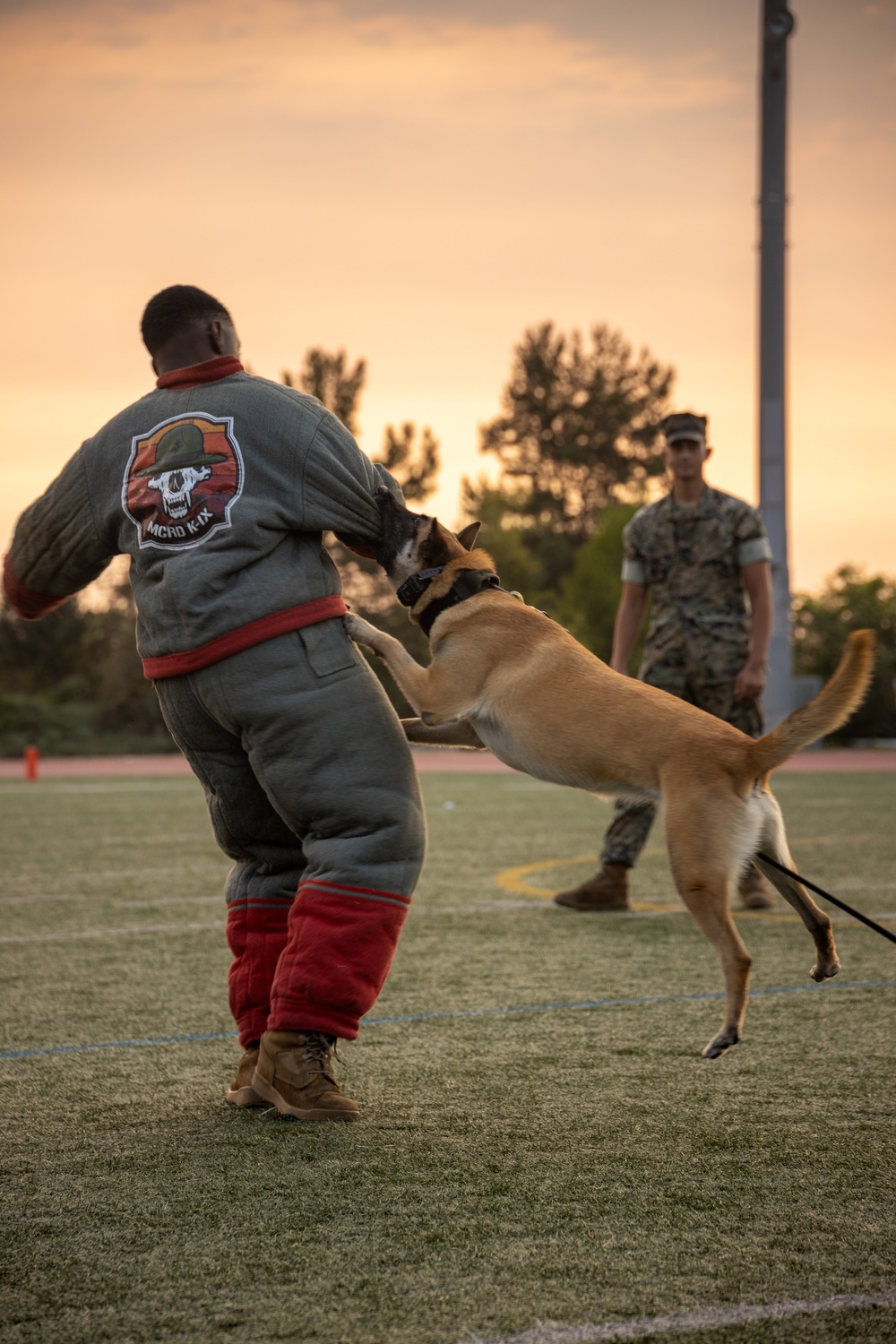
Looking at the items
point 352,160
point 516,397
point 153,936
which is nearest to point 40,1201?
point 153,936

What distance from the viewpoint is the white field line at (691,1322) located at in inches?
77.5

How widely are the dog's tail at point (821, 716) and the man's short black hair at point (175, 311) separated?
1.80 metres

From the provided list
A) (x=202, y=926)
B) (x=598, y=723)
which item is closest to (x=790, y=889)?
(x=598, y=723)

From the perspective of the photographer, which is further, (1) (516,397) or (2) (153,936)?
(1) (516,397)

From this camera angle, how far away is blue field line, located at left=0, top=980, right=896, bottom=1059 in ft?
13.2

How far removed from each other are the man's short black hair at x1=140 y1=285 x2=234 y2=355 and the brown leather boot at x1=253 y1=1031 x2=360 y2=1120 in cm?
180

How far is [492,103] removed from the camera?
14156 millimetres

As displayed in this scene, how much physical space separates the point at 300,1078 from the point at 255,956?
37 centimetres

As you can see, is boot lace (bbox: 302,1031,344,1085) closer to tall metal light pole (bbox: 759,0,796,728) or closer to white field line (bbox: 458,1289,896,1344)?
white field line (bbox: 458,1289,896,1344)

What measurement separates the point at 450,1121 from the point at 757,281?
67.1 feet

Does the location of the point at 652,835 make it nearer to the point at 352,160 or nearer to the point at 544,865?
the point at 544,865

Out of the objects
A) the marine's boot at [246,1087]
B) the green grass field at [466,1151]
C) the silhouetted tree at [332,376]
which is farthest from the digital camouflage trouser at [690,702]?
the silhouetted tree at [332,376]

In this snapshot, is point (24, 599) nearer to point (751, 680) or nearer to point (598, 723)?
point (598, 723)

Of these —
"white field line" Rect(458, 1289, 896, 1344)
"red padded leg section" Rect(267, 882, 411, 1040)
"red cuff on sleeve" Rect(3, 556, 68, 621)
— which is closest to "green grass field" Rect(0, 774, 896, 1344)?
"white field line" Rect(458, 1289, 896, 1344)
